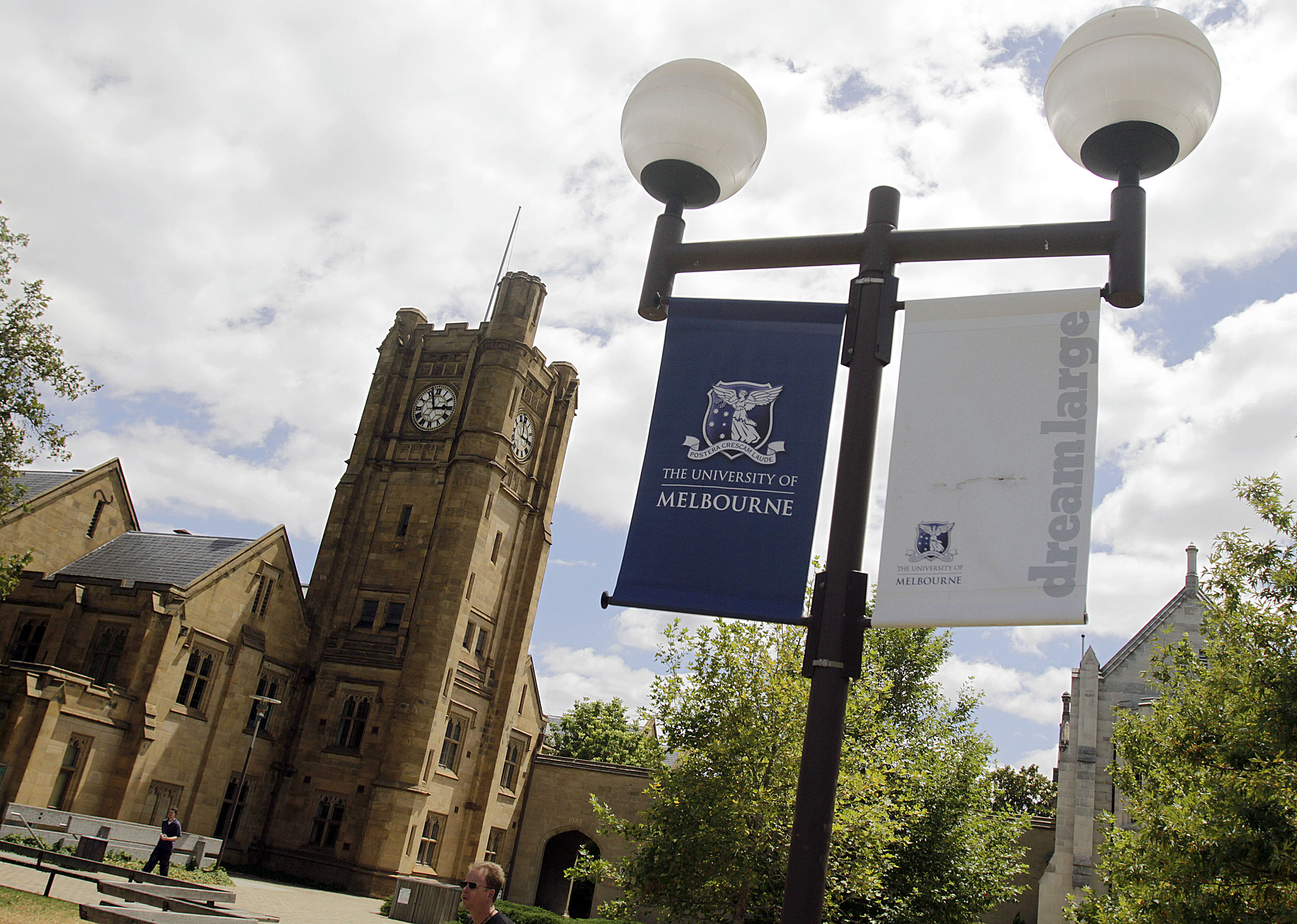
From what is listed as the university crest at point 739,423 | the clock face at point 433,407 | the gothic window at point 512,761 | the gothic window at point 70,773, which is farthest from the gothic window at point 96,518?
the university crest at point 739,423

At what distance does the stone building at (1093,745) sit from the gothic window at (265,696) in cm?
3061

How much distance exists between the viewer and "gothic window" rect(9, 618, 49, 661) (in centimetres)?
3441

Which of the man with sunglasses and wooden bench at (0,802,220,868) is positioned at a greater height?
the man with sunglasses

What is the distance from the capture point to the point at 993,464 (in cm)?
399

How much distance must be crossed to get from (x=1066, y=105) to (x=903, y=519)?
2131 millimetres

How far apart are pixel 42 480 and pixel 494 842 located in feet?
83.1

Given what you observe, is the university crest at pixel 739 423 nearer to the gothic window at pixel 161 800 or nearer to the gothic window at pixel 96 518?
the gothic window at pixel 161 800

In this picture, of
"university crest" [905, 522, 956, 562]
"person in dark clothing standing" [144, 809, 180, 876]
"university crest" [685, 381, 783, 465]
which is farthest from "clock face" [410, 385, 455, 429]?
"university crest" [905, 522, 956, 562]

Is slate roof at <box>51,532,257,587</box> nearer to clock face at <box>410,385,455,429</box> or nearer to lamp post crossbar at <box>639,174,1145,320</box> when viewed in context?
clock face at <box>410,385,455,429</box>

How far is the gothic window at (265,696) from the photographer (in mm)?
36875

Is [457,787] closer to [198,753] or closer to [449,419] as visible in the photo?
[198,753]

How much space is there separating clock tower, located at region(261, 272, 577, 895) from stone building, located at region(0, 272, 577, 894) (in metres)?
0.09

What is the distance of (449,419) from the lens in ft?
140

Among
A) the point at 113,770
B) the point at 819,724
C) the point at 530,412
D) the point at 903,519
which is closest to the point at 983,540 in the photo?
the point at 903,519
